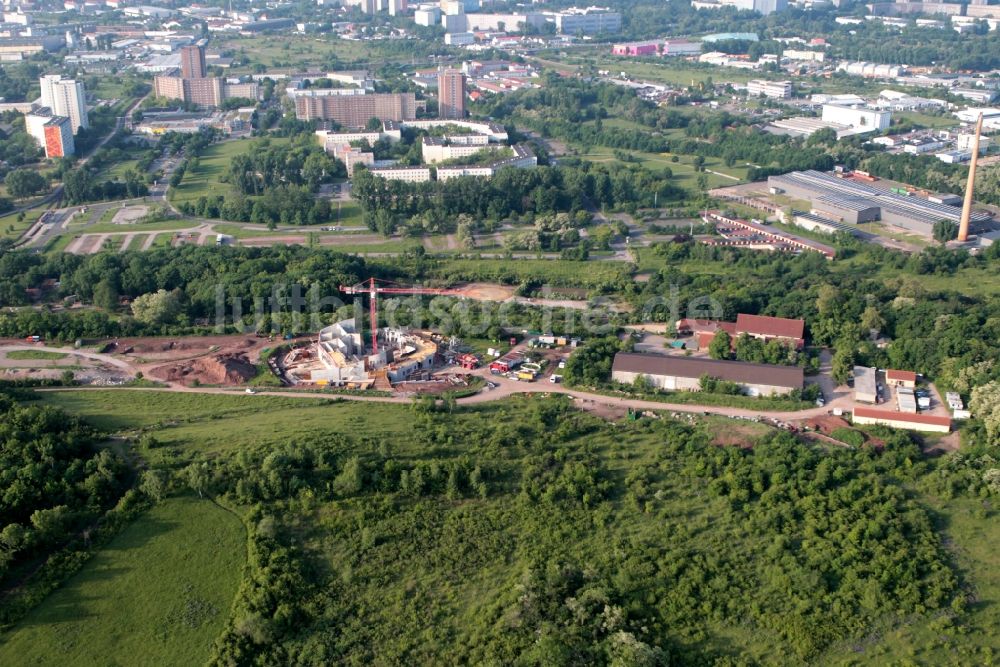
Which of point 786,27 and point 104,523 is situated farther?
point 786,27

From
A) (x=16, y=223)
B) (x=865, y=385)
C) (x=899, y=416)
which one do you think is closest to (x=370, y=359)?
(x=865, y=385)

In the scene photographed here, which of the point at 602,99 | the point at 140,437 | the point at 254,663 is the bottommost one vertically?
the point at 254,663

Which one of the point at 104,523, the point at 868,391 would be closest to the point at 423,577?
the point at 104,523

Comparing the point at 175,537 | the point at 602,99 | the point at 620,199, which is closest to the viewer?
the point at 175,537

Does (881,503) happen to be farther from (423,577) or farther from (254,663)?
(254,663)

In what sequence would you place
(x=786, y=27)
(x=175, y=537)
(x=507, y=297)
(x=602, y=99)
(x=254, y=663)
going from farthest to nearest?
(x=786, y=27) → (x=602, y=99) → (x=507, y=297) → (x=175, y=537) → (x=254, y=663)

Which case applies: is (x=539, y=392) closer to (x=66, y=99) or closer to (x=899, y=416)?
(x=899, y=416)

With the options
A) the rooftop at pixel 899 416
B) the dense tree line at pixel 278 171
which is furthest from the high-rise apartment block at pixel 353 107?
the rooftop at pixel 899 416

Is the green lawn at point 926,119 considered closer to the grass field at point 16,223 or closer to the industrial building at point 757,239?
the industrial building at point 757,239
